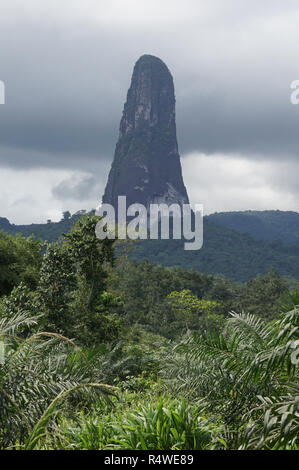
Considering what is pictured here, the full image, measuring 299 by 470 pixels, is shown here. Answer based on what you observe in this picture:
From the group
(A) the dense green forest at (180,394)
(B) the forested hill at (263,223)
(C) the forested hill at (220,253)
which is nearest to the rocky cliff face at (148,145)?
(C) the forested hill at (220,253)

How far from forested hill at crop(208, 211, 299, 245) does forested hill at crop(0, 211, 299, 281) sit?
62.4 meters

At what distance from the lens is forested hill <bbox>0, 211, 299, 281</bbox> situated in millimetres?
86062

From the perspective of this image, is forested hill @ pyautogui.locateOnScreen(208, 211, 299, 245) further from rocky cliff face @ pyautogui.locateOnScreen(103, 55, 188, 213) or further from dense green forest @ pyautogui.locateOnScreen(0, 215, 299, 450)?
dense green forest @ pyautogui.locateOnScreen(0, 215, 299, 450)

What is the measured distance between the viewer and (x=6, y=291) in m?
18.6

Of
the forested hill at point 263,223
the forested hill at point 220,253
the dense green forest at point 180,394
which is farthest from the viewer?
the forested hill at point 263,223

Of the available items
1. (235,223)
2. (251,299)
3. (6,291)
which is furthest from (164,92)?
(6,291)

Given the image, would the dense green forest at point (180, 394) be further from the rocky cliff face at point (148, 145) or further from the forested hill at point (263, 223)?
the forested hill at point (263, 223)

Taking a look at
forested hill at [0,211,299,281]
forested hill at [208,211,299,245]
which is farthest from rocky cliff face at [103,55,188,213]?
forested hill at [208,211,299,245]

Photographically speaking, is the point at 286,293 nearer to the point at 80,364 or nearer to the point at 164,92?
the point at 80,364

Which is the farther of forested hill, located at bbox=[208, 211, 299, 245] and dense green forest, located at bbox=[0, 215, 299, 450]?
forested hill, located at bbox=[208, 211, 299, 245]

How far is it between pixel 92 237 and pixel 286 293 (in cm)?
947

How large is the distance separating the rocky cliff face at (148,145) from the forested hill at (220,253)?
27.6 meters

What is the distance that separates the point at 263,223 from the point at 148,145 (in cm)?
5734

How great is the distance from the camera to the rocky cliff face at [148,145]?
12794 cm
